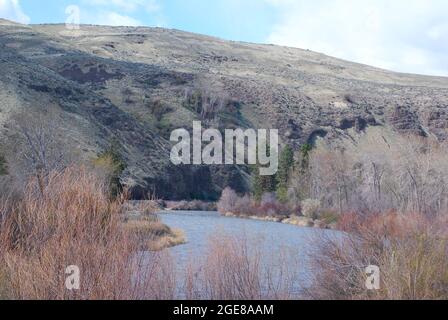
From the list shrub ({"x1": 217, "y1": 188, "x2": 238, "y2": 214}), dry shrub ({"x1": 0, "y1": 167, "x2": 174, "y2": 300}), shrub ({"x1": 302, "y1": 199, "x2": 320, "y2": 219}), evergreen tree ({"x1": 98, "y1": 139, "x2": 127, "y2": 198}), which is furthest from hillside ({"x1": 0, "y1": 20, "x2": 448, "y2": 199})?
dry shrub ({"x1": 0, "y1": 167, "x2": 174, "y2": 300})

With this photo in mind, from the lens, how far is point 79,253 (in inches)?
514

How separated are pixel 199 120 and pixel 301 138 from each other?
20.2 m

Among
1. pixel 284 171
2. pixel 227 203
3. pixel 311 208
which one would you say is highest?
pixel 284 171

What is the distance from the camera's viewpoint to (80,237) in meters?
13.6

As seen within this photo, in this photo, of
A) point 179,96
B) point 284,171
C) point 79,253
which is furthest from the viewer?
point 179,96

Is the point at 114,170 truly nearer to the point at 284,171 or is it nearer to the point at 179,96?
the point at 284,171

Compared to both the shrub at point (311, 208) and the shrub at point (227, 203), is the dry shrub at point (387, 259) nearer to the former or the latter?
the shrub at point (311, 208)

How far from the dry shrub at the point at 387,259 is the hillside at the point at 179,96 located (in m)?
40.6

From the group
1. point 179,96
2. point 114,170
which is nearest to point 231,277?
point 114,170

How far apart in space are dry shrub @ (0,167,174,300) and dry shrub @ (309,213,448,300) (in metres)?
4.28

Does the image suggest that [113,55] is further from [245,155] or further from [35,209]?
[35,209]

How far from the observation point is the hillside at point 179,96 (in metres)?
75.1

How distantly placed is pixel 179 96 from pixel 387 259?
101440 mm
